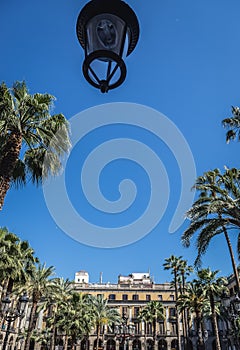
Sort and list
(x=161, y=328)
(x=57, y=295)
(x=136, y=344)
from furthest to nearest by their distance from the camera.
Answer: (x=161, y=328)
(x=136, y=344)
(x=57, y=295)

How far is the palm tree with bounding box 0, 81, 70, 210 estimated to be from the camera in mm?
9992

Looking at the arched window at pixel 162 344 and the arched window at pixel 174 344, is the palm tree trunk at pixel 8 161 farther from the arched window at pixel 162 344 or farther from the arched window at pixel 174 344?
the arched window at pixel 174 344

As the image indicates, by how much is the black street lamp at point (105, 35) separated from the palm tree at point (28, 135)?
7689 millimetres

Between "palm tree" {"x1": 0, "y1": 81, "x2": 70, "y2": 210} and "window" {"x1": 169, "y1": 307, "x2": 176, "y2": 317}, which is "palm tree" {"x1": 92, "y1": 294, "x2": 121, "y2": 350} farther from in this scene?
"palm tree" {"x1": 0, "y1": 81, "x2": 70, "y2": 210}

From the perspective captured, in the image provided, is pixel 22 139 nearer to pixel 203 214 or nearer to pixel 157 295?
pixel 203 214

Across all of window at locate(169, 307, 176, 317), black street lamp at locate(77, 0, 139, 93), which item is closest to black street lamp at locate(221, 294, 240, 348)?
black street lamp at locate(77, 0, 139, 93)

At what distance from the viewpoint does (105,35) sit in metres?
2.62

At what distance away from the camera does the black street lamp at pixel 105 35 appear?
8.31ft

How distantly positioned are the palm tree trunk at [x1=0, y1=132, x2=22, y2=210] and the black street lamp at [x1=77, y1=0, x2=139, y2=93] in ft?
A: 25.2

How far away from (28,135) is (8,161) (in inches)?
64.8

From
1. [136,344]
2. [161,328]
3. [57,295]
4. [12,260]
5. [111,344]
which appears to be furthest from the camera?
[111,344]

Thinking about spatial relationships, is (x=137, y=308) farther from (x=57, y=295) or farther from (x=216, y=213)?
(x=216, y=213)

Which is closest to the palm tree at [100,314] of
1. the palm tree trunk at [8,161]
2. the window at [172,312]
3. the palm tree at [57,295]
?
the palm tree at [57,295]

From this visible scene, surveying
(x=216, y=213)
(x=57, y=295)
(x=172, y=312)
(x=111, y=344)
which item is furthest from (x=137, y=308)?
(x=216, y=213)
